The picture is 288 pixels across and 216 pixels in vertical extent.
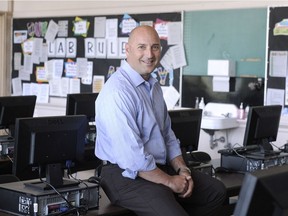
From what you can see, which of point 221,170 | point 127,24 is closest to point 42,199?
point 221,170

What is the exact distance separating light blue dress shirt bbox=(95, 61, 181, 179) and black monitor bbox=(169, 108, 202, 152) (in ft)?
1.57

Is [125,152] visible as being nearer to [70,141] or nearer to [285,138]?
[70,141]

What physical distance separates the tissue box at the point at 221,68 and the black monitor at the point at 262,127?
170cm

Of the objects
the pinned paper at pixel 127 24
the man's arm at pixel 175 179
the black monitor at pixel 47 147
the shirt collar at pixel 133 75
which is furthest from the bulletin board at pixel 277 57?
the black monitor at pixel 47 147

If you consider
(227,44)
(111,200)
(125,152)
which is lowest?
(111,200)

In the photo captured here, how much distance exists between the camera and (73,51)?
7297mm

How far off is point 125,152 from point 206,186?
611 millimetres

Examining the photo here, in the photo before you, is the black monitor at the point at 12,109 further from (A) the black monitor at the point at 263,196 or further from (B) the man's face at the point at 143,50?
(A) the black monitor at the point at 263,196

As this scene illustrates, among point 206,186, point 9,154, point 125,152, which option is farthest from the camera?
point 9,154

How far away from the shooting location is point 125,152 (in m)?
2.82

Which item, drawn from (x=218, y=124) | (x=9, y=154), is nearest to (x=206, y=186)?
(x=9, y=154)

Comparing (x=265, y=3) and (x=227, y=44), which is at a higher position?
(x=265, y=3)

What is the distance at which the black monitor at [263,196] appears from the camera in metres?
1.04

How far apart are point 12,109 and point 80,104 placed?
55 cm
